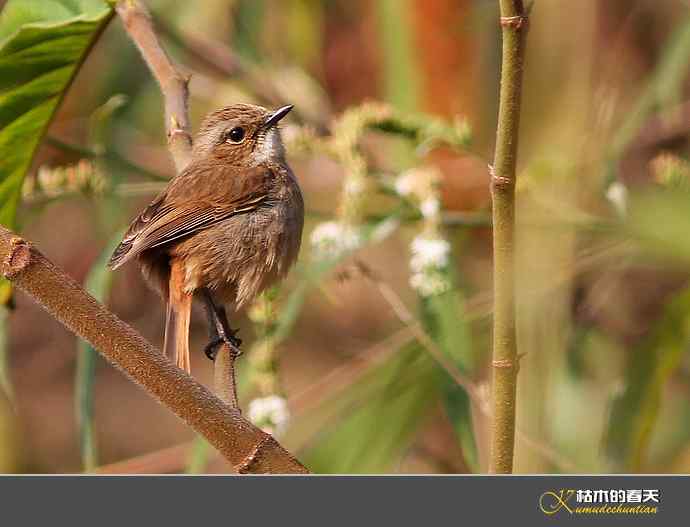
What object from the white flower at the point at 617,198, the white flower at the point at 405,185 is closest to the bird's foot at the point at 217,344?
the white flower at the point at 405,185

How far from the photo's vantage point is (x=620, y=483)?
2.50 m

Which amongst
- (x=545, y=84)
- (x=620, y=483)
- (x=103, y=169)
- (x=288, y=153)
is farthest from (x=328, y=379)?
(x=545, y=84)

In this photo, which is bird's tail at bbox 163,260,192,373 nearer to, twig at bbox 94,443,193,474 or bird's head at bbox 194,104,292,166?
bird's head at bbox 194,104,292,166

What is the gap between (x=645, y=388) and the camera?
338 cm

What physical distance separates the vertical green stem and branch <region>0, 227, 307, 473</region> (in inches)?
13.9

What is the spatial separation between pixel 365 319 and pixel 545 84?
1307 mm

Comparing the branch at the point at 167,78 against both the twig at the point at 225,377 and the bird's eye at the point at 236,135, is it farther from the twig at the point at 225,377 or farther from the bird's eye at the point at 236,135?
the bird's eye at the point at 236,135

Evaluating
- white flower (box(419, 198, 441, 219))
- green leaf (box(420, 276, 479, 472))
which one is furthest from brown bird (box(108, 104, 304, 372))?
green leaf (box(420, 276, 479, 472))

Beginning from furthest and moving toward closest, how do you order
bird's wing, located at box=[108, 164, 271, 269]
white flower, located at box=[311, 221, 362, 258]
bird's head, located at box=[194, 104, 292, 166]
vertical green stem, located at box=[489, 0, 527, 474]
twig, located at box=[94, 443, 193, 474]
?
twig, located at box=[94, 443, 193, 474]
bird's head, located at box=[194, 104, 292, 166]
white flower, located at box=[311, 221, 362, 258]
bird's wing, located at box=[108, 164, 271, 269]
vertical green stem, located at box=[489, 0, 527, 474]

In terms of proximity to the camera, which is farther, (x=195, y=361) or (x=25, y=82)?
(x=195, y=361)

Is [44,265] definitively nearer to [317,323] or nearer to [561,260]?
[561,260]

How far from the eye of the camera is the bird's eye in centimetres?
354

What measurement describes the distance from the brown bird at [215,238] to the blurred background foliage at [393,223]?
0.12 meters

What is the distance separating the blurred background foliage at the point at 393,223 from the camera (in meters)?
3.12
